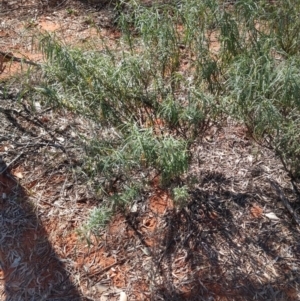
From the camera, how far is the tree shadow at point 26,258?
10.8 feet

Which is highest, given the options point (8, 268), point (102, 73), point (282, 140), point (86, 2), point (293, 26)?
point (293, 26)

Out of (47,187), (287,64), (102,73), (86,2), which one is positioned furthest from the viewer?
(86,2)

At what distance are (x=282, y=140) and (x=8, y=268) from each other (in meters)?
1.95

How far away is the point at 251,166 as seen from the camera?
387cm

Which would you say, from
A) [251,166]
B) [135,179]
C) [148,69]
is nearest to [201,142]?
[251,166]

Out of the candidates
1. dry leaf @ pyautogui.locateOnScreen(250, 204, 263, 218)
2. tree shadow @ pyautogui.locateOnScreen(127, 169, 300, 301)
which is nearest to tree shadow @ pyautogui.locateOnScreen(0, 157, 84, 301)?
tree shadow @ pyautogui.locateOnScreen(127, 169, 300, 301)

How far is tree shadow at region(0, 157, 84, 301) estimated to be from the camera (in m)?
3.29

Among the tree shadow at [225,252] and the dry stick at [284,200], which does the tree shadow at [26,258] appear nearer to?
the tree shadow at [225,252]

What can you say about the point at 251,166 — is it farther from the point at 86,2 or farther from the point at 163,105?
the point at 86,2

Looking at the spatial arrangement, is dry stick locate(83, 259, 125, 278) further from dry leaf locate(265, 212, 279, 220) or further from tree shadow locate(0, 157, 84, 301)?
dry leaf locate(265, 212, 279, 220)

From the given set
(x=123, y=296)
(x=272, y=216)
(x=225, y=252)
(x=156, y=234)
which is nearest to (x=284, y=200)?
(x=272, y=216)

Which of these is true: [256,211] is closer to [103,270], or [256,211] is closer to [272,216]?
[272,216]

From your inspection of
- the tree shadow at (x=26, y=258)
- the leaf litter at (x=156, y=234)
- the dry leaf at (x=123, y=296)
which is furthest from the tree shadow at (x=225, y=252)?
the tree shadow at (x=26, y=258)

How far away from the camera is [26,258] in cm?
344
